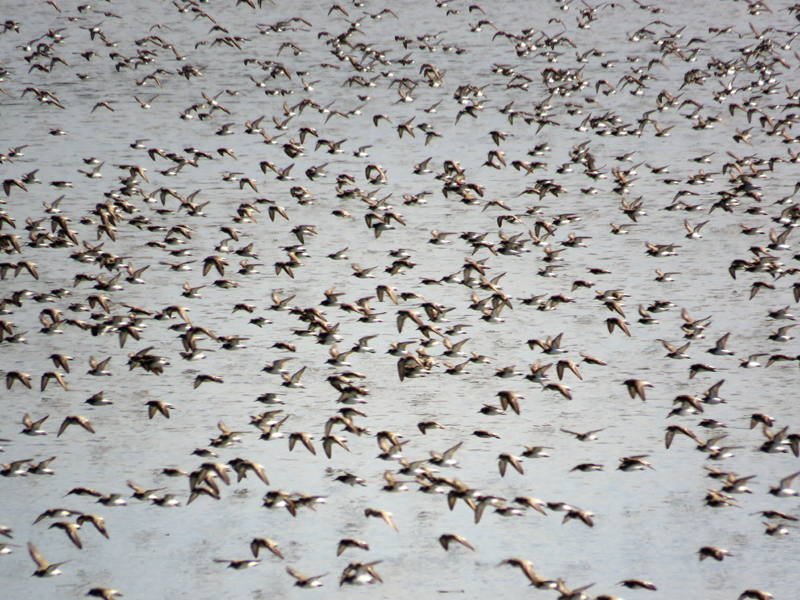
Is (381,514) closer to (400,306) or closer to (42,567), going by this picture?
(42,567)

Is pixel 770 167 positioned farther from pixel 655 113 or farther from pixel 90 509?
pixel 90 509

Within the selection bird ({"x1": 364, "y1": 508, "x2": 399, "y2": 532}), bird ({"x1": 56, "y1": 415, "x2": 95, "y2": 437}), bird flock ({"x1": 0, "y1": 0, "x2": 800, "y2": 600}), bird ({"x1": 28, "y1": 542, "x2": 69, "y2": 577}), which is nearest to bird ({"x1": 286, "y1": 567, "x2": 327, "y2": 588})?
bird flock ({"x1": 0, "y1": 0, "x2": 800, "y2": 600})

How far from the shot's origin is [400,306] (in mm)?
37156

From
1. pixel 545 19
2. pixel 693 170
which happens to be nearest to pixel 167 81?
pixel 545 19

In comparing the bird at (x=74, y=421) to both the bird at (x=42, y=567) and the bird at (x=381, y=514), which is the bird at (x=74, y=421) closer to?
the bird at (x=42, y=567)

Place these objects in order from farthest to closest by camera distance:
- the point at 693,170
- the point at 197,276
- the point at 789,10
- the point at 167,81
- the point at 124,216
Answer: the point at 789,10, the point at 167,81, the point at 693,170, the point at 124,216, the point at 197,276

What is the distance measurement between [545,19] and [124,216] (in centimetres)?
3105

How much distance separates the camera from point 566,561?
899 inches

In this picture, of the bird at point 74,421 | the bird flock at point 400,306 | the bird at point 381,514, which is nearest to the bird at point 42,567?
the bird flock at point 400,306

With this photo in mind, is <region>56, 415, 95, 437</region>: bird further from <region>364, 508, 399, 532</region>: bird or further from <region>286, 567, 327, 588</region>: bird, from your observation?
<region>364, 508, 399, 532</region>: bird

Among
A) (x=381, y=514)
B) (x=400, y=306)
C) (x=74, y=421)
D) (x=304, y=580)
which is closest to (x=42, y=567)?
(x=304, y=580)

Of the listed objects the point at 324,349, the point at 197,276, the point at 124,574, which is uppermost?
the point at 197,276

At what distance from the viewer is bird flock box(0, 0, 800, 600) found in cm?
2333

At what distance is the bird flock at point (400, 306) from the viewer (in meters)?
23.3
